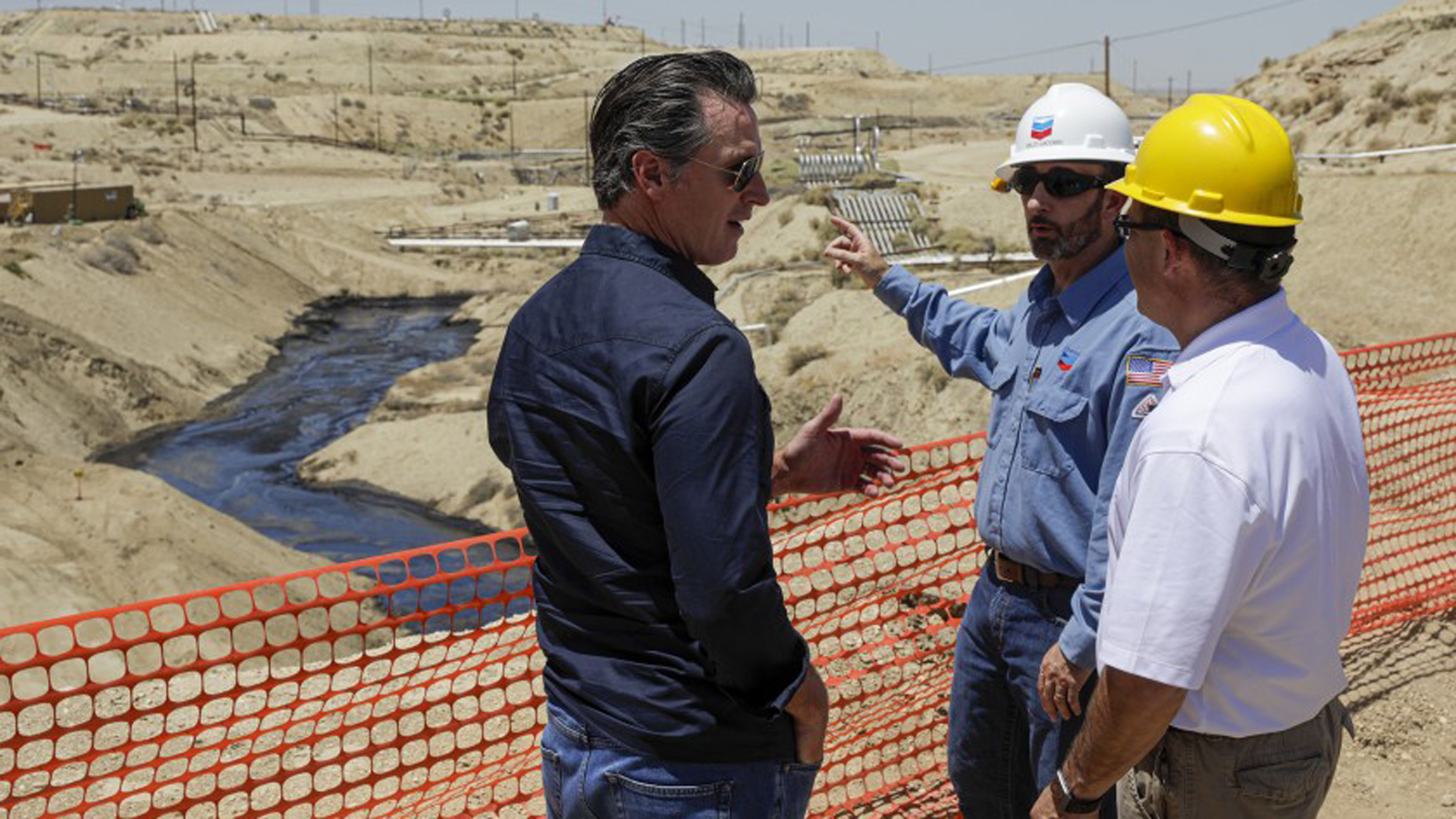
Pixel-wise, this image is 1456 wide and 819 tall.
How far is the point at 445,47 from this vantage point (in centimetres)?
12625

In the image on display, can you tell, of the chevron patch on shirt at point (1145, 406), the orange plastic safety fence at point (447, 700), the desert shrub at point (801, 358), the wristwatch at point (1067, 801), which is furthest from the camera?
the desert shrub at point (801, 358)

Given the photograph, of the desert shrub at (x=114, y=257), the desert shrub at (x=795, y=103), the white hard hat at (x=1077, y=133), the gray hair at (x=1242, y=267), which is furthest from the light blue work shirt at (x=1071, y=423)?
the desert shrub at (x=795, y=103)

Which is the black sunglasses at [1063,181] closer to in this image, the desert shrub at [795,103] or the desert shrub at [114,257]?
the desert shrub at [114,257]

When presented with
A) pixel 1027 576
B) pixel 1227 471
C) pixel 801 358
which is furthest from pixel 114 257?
pixel 1227 471

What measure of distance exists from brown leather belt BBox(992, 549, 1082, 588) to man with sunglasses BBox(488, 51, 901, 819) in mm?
1250

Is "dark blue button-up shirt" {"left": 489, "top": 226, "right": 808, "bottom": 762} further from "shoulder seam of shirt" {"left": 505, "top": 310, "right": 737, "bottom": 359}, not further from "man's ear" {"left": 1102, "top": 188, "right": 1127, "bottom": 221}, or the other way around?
"man's ear" {"left": 1102, "top": 188, "right": 1127, "bottom": 221}

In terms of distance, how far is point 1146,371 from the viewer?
345 cm

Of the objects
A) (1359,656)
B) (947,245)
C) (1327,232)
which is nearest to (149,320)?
(947,245)

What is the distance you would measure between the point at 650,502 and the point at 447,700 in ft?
10.3

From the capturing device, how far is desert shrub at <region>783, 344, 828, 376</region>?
2136 cm

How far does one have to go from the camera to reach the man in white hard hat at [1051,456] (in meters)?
3.48

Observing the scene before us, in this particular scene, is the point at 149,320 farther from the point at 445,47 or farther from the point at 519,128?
the point at 445,47

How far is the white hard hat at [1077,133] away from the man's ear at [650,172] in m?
1.73

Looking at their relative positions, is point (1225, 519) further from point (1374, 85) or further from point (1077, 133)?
point (1374, 85)
